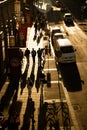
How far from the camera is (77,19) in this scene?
74.8 metres

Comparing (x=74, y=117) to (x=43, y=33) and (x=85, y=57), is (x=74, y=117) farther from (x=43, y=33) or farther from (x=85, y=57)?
(x=43, y=33)

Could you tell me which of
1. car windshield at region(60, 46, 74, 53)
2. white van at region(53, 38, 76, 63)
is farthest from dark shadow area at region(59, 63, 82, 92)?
car windshield at region(60, 46, 74, 53)

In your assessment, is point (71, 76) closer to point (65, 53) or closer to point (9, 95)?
point (65, 53)

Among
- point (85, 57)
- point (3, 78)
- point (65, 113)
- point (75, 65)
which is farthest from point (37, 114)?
point (85, 57)

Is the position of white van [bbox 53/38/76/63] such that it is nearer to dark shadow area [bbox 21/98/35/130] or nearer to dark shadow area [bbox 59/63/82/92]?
dark shadow area [bbox 59/63/82/92]

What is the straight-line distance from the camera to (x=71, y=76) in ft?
107

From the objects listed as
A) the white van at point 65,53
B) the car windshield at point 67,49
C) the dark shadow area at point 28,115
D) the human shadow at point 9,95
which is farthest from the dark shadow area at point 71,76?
the dark shadow area at point 28,115

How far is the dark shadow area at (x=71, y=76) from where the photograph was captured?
29.6 m

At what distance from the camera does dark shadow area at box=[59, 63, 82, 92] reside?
97.1 ft

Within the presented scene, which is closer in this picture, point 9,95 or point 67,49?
point 9,95

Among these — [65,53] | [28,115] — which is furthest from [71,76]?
[28,115]

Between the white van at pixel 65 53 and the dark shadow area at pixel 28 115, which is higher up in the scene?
the dark shadow area at pixel 28 115

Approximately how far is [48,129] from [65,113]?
260cm

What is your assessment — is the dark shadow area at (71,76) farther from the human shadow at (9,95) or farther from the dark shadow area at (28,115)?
the dark shadow area at (28,115)
